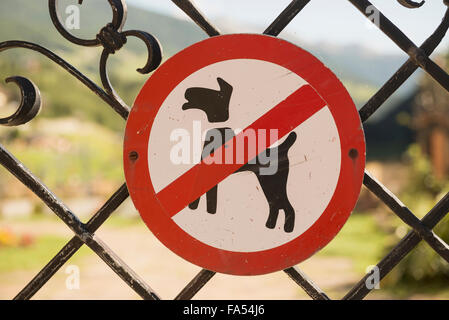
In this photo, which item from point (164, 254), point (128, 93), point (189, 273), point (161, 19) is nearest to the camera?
point (189, 273)

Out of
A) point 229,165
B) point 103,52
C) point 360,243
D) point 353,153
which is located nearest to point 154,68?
point 103,52

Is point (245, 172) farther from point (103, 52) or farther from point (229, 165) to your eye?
point (103, 52)

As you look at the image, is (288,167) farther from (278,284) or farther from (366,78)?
(366,78)

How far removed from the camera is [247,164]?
975 mm

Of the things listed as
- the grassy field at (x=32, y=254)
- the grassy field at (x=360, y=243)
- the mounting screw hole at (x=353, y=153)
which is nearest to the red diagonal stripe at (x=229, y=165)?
the mounting screw hole at (x=353, y=153)

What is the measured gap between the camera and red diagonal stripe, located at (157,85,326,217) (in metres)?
0.96

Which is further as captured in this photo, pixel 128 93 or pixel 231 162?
pixel 128 93

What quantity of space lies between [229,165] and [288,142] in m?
0.13

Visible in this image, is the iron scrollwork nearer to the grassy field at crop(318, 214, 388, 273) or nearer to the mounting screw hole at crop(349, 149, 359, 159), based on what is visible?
the mounting screw hole at crop(349, 149, 359, 159)

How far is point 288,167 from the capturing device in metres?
0.98

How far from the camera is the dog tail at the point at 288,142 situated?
967mm

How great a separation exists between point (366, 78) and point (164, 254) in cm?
961

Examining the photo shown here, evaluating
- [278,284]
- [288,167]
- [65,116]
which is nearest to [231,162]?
[288,167]

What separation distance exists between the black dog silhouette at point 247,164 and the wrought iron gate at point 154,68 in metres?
0.12
